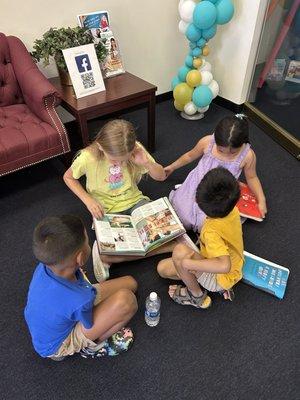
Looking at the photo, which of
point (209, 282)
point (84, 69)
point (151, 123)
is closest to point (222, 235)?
point (209, 282)

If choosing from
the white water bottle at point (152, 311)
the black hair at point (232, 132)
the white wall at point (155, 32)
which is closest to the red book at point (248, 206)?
the black hair at point (232, 132)

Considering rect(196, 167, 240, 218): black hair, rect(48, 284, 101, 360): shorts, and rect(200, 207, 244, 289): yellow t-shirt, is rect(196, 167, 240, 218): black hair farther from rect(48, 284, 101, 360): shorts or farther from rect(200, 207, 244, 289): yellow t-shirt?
rect(48, 284, 101, 360): shorts

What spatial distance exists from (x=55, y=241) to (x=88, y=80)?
1509 millimetres

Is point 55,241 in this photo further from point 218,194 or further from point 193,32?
point 193,32

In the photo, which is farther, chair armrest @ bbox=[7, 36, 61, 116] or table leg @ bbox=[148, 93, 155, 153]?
table leg @ bbox=[148, 93, 155, 153]

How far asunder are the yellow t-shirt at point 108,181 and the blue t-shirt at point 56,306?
0.63 m

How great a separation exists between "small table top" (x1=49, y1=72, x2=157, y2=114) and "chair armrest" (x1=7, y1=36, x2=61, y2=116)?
14 centimetres

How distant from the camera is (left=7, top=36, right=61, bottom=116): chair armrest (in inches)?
78.3

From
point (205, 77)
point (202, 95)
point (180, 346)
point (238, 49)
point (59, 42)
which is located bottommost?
point (180, 346)

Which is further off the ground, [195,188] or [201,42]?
[201,42]

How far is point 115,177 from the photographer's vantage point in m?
1.71

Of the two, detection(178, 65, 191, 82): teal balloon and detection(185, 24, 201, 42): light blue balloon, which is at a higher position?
detection(185, 24, 201, 42): light blue balloon

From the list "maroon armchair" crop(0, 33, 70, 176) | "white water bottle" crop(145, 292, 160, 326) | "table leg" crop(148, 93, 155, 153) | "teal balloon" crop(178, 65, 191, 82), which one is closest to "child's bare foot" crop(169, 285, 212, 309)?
"white water bottle" crop(145, 292, 160, 326)

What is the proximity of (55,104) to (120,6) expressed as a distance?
1084 millimetres
